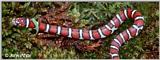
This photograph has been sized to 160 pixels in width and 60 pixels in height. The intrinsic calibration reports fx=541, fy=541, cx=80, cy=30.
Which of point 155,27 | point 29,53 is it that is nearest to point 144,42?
point 155,27

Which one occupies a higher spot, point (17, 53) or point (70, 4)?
point (70, 4)

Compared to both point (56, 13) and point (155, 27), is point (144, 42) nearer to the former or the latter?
point (155, 27)

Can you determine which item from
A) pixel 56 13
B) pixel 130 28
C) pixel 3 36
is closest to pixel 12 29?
pixel 3 36

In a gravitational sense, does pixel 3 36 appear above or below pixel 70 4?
below

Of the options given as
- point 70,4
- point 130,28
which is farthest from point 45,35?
point 130,28

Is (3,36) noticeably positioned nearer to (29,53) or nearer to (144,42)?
(29,53)

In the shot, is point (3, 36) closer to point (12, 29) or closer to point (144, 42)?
point (12, 29)
